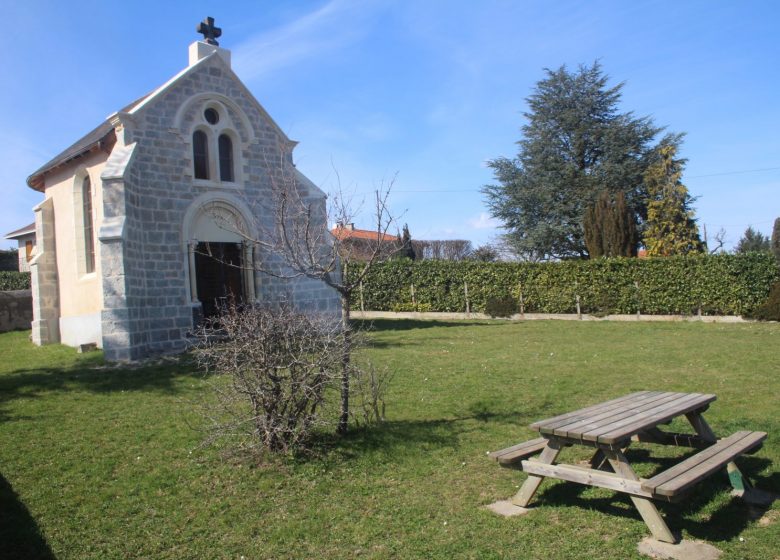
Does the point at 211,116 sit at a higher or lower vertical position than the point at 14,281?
higher

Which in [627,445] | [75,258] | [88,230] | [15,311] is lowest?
[627,445]

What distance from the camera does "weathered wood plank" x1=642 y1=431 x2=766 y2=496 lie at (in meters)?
4.00

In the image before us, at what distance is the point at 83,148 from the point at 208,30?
4671 millimetres

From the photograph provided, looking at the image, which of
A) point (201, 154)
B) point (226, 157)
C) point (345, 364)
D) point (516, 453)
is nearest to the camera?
point (516, 453)

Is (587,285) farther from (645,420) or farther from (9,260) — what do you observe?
(9,260)

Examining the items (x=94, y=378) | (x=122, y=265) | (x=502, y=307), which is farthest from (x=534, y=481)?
(x=502, y=307)

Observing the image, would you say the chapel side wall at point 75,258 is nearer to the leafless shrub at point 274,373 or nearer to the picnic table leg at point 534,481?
the leafless shrub at point 274,373

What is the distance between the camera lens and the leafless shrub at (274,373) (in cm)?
574

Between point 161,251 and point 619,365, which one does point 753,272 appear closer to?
point 619,365

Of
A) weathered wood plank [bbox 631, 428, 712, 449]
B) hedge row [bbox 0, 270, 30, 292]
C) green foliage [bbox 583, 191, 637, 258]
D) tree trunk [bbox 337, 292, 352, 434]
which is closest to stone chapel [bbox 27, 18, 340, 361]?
tree trunk [bbox 337, 292, 352, 434]

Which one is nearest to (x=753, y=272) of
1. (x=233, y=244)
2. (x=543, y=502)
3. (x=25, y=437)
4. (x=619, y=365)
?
(x=619, y=365)

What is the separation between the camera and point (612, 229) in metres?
27.7

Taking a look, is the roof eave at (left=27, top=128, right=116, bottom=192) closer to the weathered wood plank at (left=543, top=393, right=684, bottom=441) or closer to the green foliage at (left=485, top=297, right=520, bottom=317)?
the weathered wood plank at (left=543, top=393, right=684, bottom=441)

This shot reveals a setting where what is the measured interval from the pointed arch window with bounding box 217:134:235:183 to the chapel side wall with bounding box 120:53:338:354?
0.20 m
